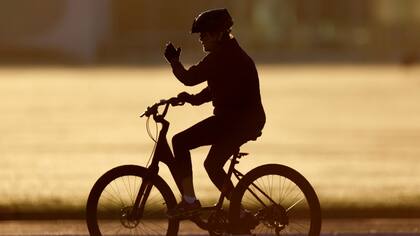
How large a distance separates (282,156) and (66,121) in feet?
29.1

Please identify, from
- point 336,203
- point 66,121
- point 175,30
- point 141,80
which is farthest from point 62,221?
point 175,30

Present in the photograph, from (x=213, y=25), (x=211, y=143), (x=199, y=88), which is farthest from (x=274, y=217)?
(x=199, y=88)

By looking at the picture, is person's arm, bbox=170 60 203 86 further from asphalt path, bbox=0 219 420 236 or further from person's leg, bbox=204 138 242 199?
asphalt path, bbox=0 219 420 236

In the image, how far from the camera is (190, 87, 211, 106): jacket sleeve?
29.6 feet

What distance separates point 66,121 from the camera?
27266 millimetres

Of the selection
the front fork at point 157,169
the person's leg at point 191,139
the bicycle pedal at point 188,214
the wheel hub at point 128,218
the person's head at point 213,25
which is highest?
the person's head at point 213,25

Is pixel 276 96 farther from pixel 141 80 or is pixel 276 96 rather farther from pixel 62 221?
pixel 62 221

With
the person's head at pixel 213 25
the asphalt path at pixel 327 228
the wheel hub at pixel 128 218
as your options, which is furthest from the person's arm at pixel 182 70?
the asphalt path at pixel 327 228

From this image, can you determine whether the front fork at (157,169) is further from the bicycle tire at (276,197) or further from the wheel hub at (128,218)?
the bicycle tire at (276,197)

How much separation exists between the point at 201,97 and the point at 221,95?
0.65 ft

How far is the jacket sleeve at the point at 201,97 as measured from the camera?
29.6 ft

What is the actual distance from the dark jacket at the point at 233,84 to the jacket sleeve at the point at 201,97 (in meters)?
0.11

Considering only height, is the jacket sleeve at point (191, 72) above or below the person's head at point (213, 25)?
below

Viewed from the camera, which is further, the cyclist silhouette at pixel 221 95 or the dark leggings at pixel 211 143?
the dark leggings at pixel 211 143
